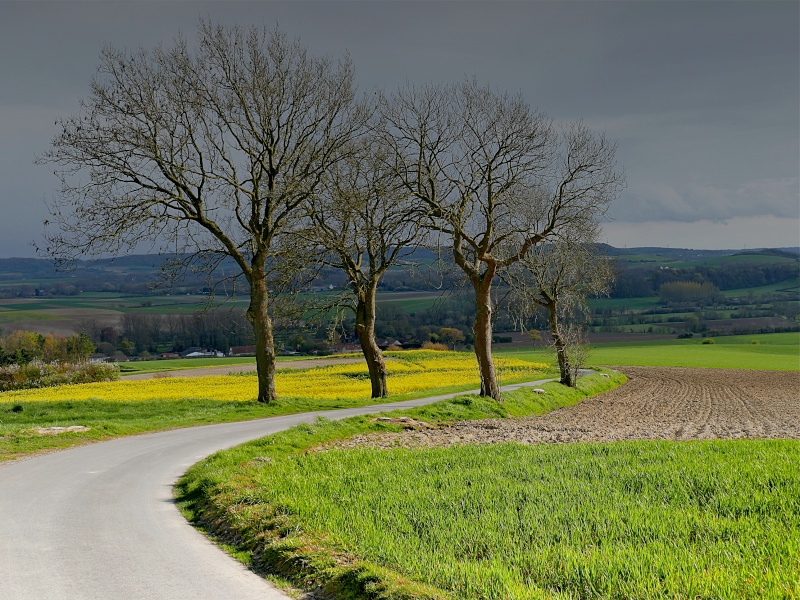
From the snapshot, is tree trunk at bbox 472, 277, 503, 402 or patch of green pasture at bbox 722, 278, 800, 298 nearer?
tree trunk at bbox 472, 277, 503, 402

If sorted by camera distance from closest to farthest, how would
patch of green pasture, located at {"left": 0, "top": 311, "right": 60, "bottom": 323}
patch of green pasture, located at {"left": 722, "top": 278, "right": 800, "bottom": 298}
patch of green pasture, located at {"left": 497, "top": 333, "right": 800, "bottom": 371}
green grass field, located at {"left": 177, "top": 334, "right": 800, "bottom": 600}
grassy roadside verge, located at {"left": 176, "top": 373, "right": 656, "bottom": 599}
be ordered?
green grass field, located at {"left": 177, "top": 334, "right": 800, "bottom": 600}
grassy roadside verge, located at {"left": 176, "top": 373, "right": 656, "bottom": 599}
patch of green pasture, located at {"left": 497, "top": 333, "right": 800, "bottom": 371}
patch of green pasture, located at {"left": 0, "top": 311, "right": 60, "bottom": 323}
patch of green pasture, located at {"left": 722, "top": 278, "right": 800, "bottom": 298}

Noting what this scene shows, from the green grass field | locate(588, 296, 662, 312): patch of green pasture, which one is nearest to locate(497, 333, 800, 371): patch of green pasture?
locate(588, 296, 662, 312): patch of green pasture

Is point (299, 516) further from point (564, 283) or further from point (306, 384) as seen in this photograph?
point (306, 384)

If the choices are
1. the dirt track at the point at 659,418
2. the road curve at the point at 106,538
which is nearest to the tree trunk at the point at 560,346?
the dirt track at the point at 659,418

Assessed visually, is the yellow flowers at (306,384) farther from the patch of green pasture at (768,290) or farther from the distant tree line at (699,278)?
the patch of green pasture at (768,290)

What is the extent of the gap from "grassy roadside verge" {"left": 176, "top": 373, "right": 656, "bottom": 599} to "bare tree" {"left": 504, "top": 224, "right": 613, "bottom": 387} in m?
13.1

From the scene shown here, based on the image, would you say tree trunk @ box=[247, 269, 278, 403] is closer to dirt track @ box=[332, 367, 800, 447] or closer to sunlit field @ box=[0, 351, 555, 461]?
sunlit field @ box=[0, 351, 555, 461]

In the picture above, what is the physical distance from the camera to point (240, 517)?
10.9 meters

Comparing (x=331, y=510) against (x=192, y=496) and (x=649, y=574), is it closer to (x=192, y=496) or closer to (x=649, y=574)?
(x=192, y=496)

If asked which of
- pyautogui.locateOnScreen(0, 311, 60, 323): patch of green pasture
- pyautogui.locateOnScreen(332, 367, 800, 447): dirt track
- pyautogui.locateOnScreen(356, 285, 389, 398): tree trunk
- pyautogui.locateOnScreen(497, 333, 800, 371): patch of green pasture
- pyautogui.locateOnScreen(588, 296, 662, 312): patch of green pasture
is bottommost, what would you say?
pyautogui.locateOnScreen(497, 333, 800, 371): patch of green pasture

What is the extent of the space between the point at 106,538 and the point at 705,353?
312ft

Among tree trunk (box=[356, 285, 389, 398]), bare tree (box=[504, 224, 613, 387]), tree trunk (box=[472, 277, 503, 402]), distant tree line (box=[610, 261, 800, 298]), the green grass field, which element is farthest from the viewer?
distant tree line (box=[610, 261, 800, 298])

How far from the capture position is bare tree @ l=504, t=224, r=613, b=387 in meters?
30.1

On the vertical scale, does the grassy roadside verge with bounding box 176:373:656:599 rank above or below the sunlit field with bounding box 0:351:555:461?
above
